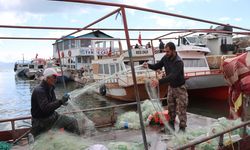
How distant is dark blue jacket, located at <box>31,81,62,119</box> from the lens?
12.9 feet

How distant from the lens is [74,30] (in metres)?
4.15

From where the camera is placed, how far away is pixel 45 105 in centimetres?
391

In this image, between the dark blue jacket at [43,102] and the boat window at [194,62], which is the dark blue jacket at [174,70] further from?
the boat window at [194,62]

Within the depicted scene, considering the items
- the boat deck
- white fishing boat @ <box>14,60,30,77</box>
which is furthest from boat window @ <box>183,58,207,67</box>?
white fishing boat @ <box>14,60,30,77</box>

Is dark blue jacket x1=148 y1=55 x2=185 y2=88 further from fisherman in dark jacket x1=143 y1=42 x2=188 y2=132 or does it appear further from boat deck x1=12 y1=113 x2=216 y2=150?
boat deck x1=12 y1=113 x2=216 y2=150

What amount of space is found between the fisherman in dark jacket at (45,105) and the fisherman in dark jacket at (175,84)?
199cm

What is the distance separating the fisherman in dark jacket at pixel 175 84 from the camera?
4.72 metres

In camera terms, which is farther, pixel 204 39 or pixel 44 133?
pixel 204 39

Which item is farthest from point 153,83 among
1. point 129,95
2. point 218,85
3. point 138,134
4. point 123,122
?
point 218,85

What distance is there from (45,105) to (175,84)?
2459mm

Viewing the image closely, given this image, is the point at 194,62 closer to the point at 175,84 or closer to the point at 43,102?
the point at 175,84

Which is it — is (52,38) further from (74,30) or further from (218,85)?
(218,85)

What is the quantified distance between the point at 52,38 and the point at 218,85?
1233 cm

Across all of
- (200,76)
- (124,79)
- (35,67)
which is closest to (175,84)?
(124,79)
